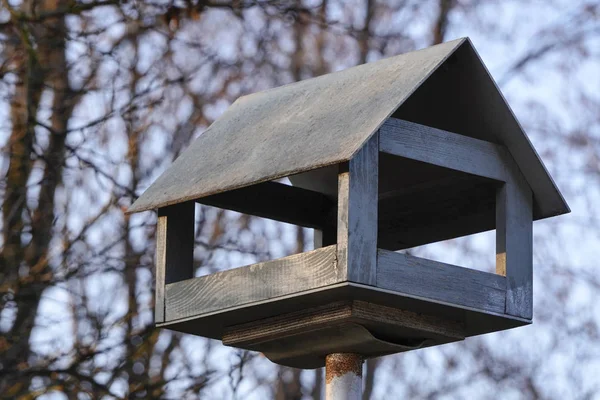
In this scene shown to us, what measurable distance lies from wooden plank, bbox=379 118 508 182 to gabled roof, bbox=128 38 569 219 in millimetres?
65

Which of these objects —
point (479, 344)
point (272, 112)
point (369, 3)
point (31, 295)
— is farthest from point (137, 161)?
point (272, 112)

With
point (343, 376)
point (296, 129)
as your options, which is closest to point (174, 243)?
point (296, 129)

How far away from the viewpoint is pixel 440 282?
3.42 meters

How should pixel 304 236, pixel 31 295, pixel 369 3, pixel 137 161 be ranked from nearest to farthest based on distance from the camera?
pixel 31 295
pixel 137 161
pixel 304 236
pixel 369 3

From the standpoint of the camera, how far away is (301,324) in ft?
11.4

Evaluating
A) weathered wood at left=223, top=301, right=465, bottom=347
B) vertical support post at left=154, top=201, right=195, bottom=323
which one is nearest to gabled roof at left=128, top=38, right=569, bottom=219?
vertical support post at left=154, top=201, right=195, bottom=323

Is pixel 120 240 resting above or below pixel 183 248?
above

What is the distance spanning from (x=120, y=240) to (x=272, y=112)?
12.6ft

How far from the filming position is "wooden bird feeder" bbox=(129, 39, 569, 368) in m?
3.35

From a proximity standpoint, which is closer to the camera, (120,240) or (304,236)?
(120,240)

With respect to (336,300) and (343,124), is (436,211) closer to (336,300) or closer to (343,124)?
(343,124)

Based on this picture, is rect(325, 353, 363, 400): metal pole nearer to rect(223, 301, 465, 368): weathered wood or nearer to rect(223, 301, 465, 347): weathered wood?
rect(223, 301, 465, 368): weathered wood

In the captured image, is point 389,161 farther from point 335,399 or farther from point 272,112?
point 335,399

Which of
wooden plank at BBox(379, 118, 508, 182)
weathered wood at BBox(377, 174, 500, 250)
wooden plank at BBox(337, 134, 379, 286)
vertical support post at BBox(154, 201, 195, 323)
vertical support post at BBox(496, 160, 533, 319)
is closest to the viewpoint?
wooden plank at BBox(337, 134, 379, 286)
